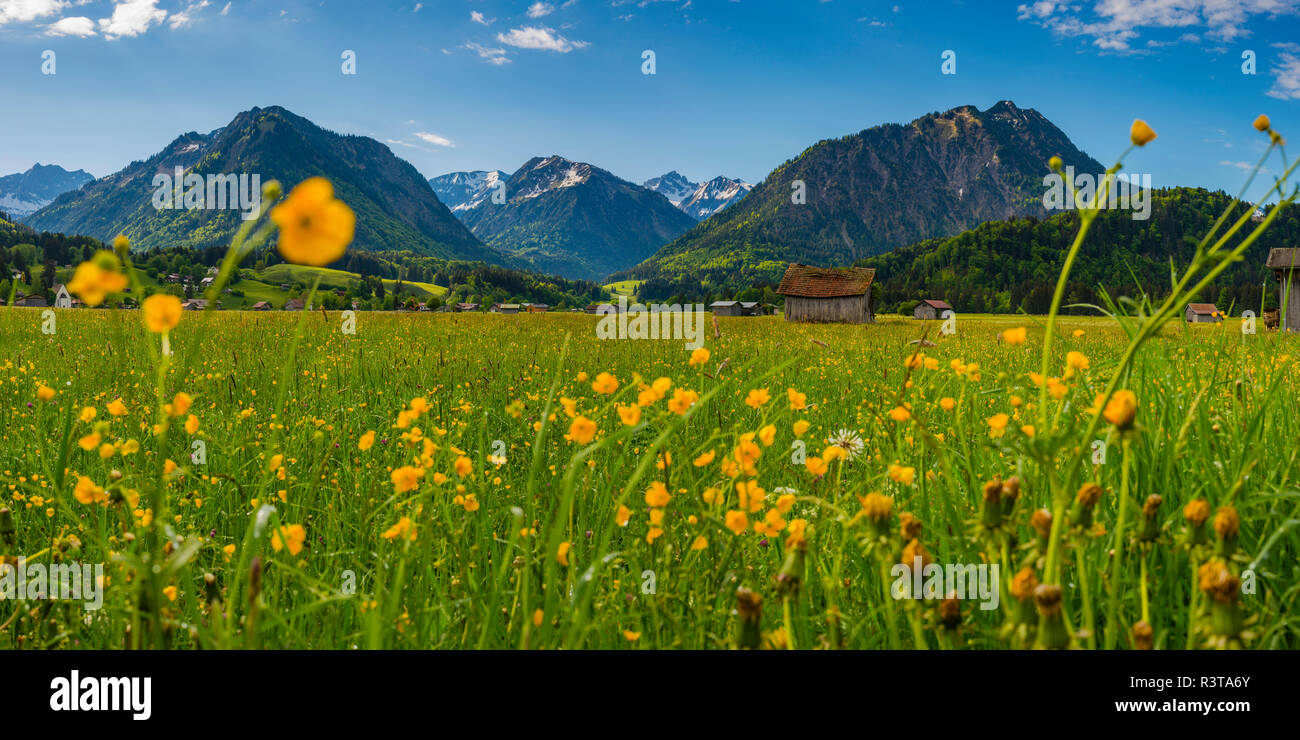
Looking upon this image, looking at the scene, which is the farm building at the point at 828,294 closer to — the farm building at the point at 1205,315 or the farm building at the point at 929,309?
the farm building at the point at 1205,315

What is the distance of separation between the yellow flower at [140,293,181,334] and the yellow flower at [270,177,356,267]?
31 centimetres

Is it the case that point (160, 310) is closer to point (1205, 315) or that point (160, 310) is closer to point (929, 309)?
point (1205, 315)

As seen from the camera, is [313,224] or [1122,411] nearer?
[313,224]

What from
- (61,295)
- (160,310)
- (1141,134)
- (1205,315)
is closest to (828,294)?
(1205,315)

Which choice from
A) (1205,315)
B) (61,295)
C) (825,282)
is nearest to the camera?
(61,295)

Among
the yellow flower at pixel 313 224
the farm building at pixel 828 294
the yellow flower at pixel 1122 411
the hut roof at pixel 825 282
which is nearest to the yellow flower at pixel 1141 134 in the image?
the yellow flower at pixel 1122 411

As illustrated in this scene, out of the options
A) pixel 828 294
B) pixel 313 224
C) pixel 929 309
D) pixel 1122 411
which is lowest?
pixel 1122 411

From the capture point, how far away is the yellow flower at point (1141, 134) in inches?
49.4

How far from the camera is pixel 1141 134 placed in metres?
1.31

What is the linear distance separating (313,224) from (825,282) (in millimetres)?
53171

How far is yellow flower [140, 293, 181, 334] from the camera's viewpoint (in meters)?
0.95
